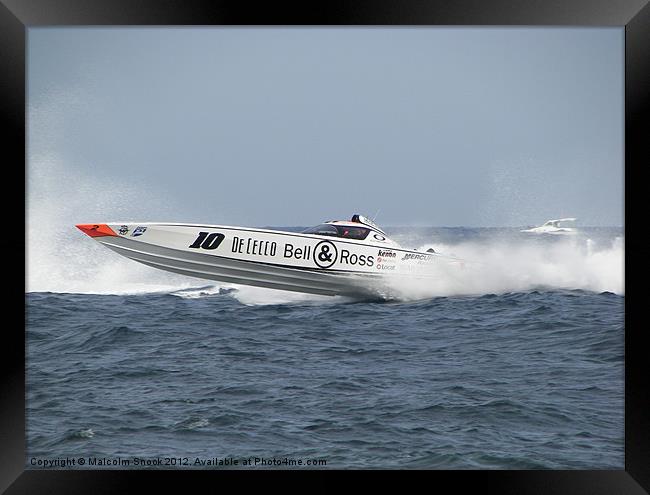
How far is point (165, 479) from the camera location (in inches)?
169

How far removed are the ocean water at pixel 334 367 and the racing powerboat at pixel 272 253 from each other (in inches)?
18.1

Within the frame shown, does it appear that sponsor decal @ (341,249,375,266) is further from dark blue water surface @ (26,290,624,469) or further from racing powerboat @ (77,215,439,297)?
dark blue water surface @ (26,290,624,469)

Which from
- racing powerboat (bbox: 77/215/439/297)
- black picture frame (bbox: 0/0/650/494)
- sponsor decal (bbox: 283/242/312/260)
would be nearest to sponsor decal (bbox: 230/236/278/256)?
racing powerboat (bbox: 77/215/439/297)

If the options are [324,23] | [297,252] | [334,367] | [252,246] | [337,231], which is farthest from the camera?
[337,231]

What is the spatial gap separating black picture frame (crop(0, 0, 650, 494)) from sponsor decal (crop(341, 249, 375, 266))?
4519 mm

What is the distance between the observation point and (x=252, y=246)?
27.5 feet

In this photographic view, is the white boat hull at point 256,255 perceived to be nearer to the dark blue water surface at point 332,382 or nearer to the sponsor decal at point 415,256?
the sponsor decal at point 415,256

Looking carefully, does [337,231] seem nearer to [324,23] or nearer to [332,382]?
[332,382]

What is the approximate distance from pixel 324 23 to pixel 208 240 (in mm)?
4578

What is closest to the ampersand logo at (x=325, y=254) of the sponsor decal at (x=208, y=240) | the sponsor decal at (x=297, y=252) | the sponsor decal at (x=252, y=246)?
the sponsor decal at (x=297, y=252)

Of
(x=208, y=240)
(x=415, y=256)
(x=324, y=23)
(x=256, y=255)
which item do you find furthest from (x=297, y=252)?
(x=324, y=23)

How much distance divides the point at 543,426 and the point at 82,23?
16.0 ft
